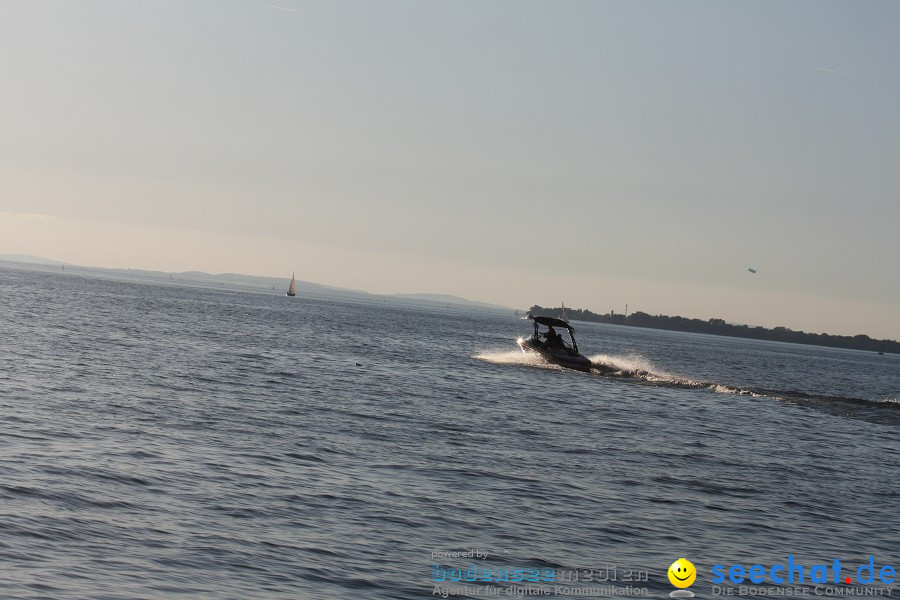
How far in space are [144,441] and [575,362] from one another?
4514cm

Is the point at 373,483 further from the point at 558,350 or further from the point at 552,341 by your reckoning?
the point at 552,341

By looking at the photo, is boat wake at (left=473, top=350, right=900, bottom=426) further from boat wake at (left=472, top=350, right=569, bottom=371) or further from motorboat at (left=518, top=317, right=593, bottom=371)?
motorboat at (left=518, top=317, right=593, bottom=371)

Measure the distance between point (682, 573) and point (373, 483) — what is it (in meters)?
7.57

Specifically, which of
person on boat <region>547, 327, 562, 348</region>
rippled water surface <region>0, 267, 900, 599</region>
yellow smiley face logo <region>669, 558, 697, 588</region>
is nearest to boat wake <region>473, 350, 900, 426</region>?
person on boat <region>547, 327, 562, 348</region>

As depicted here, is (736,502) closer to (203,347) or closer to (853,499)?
(853,499)

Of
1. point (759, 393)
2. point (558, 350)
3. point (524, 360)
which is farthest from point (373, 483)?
point (524, 360)

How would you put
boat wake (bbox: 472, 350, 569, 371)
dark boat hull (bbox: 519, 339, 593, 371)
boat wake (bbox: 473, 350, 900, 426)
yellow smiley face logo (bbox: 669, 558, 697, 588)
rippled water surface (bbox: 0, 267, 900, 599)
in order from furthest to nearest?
boat wake (bbox: 472, 350, 569, 371), dark boat hull (bbox: 519, 339, 593, 371), boat wake (bbox: 473, 350, 900, 426), yellow smiley face logo (bbox: 669, 558, 697, 588), rippled water surface (bbox: 0, 267, 900, 599)

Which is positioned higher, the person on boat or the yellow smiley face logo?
the person on boat

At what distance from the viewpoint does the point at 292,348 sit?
6956 centimetres

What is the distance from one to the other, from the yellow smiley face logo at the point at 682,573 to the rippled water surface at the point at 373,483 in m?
0.24

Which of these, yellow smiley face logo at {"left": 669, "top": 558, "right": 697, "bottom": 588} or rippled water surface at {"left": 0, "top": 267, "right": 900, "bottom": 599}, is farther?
yellow smiley face logo at {"left": 669, "top": 558, "right": 697, "bottom": 588}

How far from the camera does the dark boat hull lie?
217ft

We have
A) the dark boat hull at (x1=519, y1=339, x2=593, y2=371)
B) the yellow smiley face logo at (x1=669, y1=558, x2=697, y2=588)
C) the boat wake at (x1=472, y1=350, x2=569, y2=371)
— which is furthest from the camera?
the boat wake at (x1=472, y1=350, x2=569, y2=371)

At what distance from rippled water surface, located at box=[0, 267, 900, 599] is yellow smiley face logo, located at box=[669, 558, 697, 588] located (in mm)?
237
